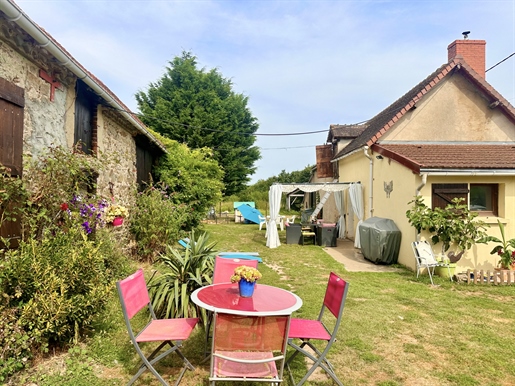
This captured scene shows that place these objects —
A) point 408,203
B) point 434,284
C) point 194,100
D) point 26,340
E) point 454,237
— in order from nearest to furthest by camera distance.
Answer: point 26,340
point 434,284
point 454,237
point 408,203
point 194,100

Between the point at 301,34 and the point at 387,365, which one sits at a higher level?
the point at 301,34

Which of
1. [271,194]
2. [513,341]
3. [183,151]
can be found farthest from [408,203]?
[183,151]

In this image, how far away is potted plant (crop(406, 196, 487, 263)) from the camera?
23.9 feet

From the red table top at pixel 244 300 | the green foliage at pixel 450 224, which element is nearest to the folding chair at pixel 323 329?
the red table top at pixel 244 300

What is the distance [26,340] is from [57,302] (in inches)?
14.8

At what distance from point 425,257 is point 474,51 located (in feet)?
26.2

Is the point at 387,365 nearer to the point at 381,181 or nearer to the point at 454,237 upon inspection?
the point at 454,237

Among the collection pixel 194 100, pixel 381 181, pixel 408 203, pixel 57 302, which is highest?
pixel 194 100

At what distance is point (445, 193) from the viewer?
7910 millimetres

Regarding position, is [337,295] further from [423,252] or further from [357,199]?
[357,199]

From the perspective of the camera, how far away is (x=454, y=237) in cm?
729

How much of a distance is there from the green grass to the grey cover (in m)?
1.94

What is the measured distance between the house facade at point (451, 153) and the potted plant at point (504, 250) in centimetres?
28

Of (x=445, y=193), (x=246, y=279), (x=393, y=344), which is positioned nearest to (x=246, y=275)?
(x=246, y=279)
